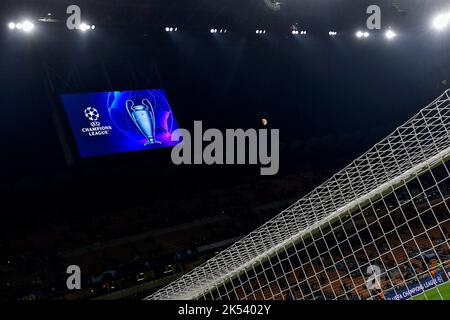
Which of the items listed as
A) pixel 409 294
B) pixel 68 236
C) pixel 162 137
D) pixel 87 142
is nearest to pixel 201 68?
pixel 162 137

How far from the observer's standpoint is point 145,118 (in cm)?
2269

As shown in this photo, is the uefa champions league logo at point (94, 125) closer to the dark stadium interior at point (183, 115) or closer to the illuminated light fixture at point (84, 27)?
the dark stadium interior at point (183, 115)

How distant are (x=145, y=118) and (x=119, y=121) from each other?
56.7 inches

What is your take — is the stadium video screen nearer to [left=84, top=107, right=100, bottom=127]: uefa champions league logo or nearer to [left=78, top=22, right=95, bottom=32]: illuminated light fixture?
[left=84, top=107, right=100, bottom=127]: uefa champions league logo

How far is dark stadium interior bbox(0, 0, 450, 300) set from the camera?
66.0 feet

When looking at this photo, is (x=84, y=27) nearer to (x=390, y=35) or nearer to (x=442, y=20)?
(x=442, y=20)

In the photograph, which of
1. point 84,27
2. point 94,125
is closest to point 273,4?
point 84,27

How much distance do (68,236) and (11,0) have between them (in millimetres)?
10626

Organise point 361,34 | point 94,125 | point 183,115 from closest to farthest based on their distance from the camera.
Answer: point 94,125 < point 183,115 < point 361,34

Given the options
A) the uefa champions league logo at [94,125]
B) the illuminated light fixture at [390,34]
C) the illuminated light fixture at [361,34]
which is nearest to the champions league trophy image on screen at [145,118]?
the uefa champions league logo at [94,125]

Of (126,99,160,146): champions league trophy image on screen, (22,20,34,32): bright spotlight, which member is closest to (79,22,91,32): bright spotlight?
(22,20,34,32): bright spotlight

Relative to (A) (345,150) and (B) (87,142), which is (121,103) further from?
(A) (345,150)

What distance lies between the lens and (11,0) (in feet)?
63.8

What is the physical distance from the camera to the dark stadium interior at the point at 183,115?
20.1m
